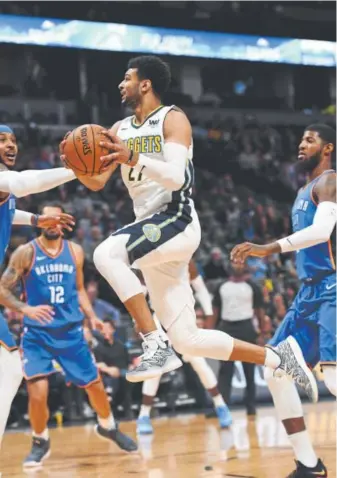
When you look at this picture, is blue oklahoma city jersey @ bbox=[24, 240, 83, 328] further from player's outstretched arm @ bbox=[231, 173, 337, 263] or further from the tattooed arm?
player's outstretched arm @ bbox=[231, 173, 337, 263]

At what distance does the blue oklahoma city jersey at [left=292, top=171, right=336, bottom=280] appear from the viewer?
6.26 m

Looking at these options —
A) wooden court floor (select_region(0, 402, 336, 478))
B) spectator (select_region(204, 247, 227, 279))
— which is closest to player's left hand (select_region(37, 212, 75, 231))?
wooden court floor (select_region(0, 402, 336, 478))

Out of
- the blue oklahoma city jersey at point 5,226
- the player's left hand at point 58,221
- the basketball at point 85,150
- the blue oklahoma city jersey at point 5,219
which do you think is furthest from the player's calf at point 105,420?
the basketball at point 85,150

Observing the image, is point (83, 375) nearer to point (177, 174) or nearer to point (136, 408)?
point (177, 174)

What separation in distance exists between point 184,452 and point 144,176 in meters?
3.14

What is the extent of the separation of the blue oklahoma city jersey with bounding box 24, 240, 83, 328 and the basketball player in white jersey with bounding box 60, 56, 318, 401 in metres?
2.43

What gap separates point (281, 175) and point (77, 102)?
483cm

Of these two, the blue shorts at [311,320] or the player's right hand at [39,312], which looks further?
the player's right hand at [39,312]

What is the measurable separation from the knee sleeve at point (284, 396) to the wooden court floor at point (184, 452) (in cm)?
54

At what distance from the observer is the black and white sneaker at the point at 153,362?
17.2 ft

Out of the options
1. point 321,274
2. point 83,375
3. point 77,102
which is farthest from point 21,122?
point 321,274

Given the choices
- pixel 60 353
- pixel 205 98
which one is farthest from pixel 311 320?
pixel 205 98

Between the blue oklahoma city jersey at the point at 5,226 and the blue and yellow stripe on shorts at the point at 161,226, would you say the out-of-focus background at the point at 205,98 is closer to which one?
the blue oklahoma city jersey at the point at 5,226

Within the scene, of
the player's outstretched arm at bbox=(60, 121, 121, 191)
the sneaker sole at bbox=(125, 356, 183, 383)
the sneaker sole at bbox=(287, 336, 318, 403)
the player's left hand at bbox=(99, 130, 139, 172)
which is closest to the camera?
the player's left hand at bbox=(99, 130, 139, 172)
